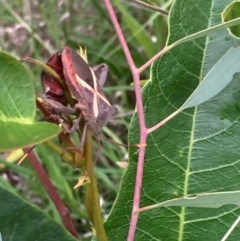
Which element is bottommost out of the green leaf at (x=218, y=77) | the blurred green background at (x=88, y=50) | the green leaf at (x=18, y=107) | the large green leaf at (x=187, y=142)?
the blurred green background at (x=88, y=50)

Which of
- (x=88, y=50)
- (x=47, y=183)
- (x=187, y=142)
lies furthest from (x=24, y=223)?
(x=88, y=50)

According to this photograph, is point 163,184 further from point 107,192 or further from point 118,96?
point 118,96

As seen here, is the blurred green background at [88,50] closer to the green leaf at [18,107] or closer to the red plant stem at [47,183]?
the red plant stem at [47,183]

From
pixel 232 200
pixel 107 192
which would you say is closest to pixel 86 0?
pixel 107 192

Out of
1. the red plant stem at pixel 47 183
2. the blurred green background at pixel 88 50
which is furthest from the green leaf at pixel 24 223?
the blurred green background at pixel 88 50

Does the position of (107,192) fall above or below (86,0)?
below

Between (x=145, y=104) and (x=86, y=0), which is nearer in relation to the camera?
(x=145, y=104)

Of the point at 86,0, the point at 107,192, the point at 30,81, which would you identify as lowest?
the point at 107,192
